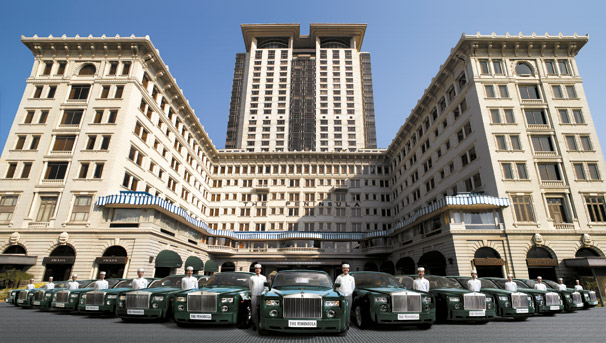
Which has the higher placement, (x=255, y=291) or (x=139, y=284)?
(x=139, y=284)

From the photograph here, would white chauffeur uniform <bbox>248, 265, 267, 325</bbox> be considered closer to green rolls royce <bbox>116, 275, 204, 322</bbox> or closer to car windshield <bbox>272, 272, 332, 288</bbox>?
car windshield <bbox>272, 272, 332, 288</bbox>

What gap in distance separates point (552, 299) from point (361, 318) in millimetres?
9385

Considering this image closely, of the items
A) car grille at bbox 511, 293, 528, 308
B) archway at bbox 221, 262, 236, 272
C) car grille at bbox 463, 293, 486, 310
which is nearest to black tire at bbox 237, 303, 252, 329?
car grille at bbox 463, 293, 486, 310

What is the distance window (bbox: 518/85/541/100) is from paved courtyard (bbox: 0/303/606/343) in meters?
29.2

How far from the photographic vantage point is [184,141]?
1724 inches

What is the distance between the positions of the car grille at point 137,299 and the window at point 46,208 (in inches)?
1021

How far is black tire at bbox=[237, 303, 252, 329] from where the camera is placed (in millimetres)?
9078

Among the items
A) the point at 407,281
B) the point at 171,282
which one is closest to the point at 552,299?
the point at 407,281

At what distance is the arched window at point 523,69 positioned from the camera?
33562mm

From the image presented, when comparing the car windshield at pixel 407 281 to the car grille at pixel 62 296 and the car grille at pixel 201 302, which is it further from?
the car grille at pixel 62 296

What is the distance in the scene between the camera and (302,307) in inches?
307

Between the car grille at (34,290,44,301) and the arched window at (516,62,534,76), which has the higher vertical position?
the arched window at (516,62,534,76)

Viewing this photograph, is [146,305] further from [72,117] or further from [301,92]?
[301,92]

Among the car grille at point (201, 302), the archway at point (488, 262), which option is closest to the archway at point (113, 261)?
the car grille at point (201, 302)
